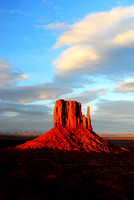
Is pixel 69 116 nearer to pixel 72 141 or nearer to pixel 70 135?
pixel 70 135

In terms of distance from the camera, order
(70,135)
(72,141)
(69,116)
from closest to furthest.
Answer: (72,141) → (70,135) → (69,116)

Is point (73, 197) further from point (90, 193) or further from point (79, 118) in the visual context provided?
point (79, 118)

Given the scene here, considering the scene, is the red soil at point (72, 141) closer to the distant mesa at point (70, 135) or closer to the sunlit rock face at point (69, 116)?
the distant mesa at point (70, 135)

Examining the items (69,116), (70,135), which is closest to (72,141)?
(70,135)

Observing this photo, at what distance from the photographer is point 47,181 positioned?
23.6 meters

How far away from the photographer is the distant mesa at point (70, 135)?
2136 inches

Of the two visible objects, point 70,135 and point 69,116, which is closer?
point 70,135

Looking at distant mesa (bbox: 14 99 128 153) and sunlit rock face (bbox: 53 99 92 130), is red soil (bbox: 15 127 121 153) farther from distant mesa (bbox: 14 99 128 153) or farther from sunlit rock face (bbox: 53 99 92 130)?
sunlit rock face (bbox: 53 99 92 130)

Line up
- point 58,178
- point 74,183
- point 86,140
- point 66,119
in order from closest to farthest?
point 74,183 → point 58,178 → point 86,140 → point 66,119

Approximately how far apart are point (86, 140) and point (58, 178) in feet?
105

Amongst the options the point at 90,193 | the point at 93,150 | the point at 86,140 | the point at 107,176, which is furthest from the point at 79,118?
the point at 90,193

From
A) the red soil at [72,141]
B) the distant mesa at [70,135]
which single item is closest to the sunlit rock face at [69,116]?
the distant mesa at [70,135]

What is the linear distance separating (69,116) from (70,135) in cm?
719

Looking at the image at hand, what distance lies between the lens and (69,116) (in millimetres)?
63094
